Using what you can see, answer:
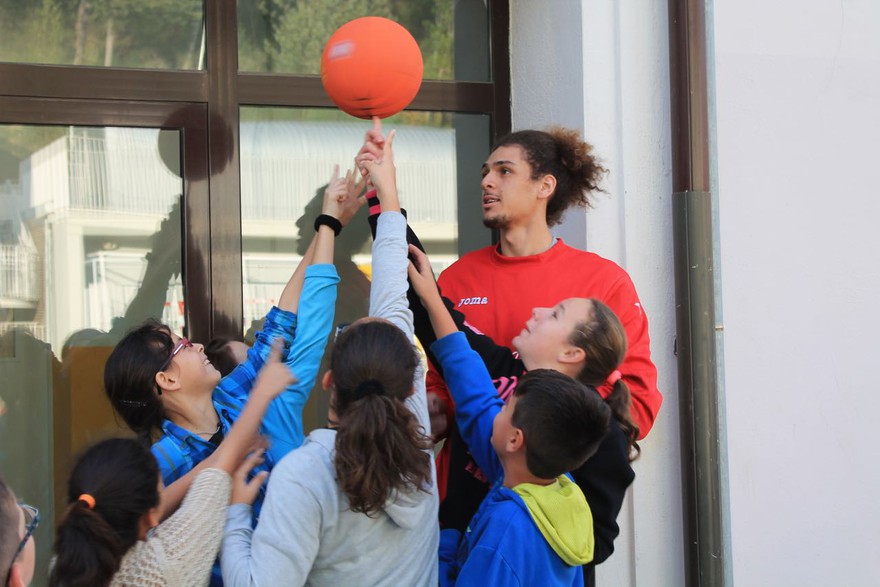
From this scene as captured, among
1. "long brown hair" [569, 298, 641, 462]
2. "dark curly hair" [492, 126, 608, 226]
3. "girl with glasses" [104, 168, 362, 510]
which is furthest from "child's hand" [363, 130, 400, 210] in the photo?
"dark curly hair" [492, 126, 608, 226]

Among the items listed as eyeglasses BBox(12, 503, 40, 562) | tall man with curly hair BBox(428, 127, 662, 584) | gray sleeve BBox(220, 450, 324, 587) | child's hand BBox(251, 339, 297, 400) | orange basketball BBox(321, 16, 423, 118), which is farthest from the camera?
tall man with curly hair BBox(428, 127, 662, 584)

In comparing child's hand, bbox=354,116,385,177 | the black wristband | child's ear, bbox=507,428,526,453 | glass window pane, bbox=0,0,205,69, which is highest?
glass window pane, bbox=0,0,205,69

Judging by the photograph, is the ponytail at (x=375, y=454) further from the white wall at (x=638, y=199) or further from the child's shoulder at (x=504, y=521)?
the white wall at (x=638, y=199)

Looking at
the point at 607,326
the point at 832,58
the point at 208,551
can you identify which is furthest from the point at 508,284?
the point at 832,58

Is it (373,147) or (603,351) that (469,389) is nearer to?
(603,351)

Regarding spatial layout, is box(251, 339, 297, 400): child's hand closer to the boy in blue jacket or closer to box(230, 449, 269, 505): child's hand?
box(230, 449, 269, 505): child's hand

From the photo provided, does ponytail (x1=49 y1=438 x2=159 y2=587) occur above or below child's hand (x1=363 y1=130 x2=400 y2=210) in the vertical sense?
below

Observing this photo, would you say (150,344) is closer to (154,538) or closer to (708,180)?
(154,538)

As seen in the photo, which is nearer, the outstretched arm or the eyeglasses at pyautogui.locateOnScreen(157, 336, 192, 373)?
the outstretched arm

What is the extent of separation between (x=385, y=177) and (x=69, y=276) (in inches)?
64.0

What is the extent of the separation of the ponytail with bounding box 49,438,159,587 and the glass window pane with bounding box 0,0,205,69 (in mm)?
2151

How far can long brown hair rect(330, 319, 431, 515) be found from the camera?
6.58 ft

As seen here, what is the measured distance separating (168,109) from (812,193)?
252 cm

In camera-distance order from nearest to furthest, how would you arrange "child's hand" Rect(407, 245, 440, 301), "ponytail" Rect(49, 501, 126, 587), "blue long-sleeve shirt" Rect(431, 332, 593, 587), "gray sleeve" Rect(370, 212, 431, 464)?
1. "ponytail" Rect(49, 501, 126, 587)
2. "blue long-sleeve shirt" Rect(431, 332, 593, 587)
3. "gray sleeve" Rect(370, 212, 431, 464)
4. "child's hand" Rect(407, 245, 440, 301)
